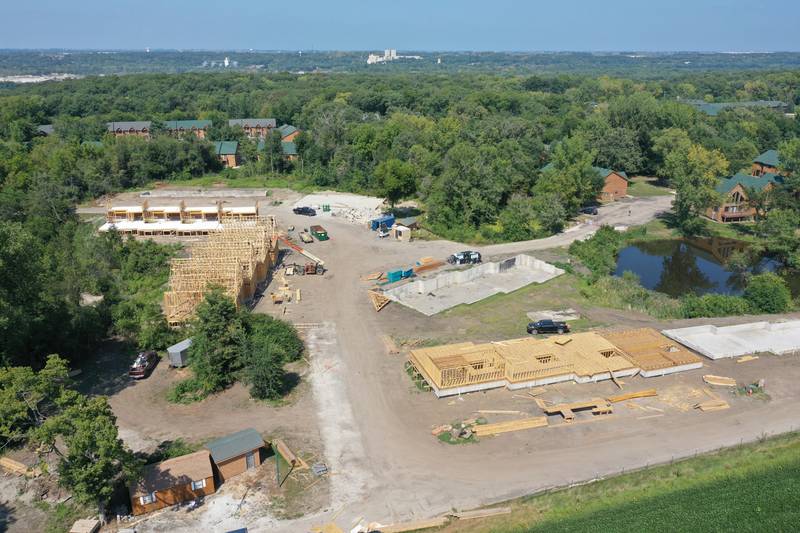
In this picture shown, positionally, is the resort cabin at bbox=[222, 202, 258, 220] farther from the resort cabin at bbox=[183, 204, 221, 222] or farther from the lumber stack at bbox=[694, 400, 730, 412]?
the lumber stack at bbox=[694, 400, 730, 412]

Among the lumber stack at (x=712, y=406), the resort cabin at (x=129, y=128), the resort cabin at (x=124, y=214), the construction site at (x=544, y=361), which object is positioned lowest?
the lumber stack at (x=712, y=406)

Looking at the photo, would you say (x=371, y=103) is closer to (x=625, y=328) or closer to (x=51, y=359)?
(x=625, y=328)

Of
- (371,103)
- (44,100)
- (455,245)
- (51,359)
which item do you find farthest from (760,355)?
(44,100)

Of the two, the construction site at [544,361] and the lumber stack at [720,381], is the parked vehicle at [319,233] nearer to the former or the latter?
the construction site at [544,361]

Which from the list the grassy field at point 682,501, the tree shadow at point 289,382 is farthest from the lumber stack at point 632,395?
the tree shadow at point 289,382

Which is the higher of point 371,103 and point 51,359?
point 371,103

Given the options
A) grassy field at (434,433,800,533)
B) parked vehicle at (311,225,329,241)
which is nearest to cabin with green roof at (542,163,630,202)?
parked vehicle at (311,225,329,241)

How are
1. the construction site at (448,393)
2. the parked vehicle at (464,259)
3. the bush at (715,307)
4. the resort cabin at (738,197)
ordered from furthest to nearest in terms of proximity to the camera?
1. the resort cabin at (738,197)
2. the parked vehicle at (464,259)
3. the bush at (715,307)
4. the construction site at (448,393)
